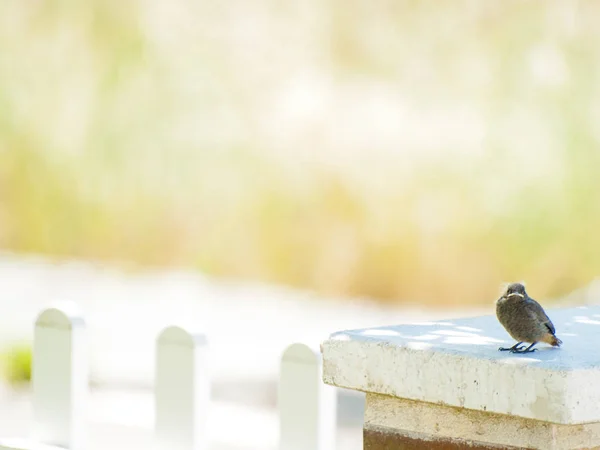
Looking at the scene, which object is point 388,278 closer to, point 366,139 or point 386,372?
point 366,139

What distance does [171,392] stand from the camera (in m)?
2.99

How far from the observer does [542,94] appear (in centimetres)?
741

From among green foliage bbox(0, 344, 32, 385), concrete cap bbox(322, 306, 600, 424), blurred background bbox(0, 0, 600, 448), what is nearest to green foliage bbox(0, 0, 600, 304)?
blurred background bbox(0, 0, 600, 448)

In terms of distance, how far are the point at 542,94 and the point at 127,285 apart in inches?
130

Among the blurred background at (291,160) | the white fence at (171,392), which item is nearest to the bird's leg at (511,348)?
the white fence at (171,392)

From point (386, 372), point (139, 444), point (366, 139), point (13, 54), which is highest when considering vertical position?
point (13, 54)

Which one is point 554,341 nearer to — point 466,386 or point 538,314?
point 538,314

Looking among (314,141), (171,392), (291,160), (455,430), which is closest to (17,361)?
(291,160)

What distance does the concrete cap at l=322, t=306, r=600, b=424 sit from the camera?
1.41 meters

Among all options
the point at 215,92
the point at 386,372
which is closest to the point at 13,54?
the point at 215,92

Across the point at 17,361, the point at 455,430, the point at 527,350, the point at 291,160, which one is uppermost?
the point at 291,160

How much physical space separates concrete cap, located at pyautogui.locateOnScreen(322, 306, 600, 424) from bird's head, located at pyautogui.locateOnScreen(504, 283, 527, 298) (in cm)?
7

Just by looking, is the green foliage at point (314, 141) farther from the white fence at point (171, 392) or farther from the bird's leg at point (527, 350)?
the bird's leg at point (527, 350)

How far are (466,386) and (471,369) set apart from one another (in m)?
0.03
